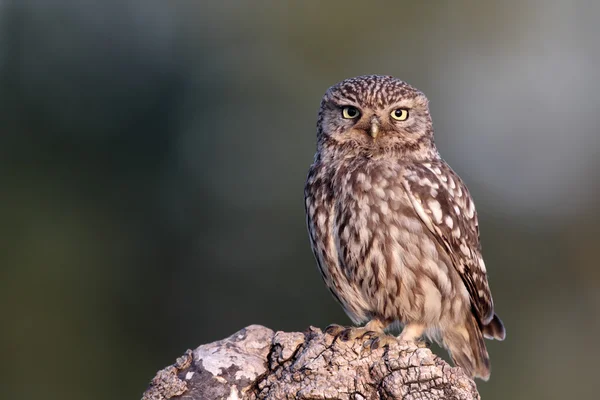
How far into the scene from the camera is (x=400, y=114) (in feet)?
14.9

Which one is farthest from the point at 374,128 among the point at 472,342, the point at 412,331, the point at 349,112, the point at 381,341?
the point at 472,342

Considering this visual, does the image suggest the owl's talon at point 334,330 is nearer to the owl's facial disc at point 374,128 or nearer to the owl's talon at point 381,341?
the owl's talon at point 381,341

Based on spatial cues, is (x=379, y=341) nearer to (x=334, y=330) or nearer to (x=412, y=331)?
(x=334, y=330)

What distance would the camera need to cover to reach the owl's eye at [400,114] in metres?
4.51

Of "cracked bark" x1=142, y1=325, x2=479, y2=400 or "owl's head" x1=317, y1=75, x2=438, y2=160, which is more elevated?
"owl's head" x1=317, y1=75, x2=438, y2=160

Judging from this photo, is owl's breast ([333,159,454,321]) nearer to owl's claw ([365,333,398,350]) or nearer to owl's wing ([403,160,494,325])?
owl's wing ([403,160,494,325])

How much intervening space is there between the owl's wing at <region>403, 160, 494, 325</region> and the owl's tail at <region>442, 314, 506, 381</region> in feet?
0.26

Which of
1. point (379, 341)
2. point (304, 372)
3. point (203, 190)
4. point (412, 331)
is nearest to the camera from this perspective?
point (304, 372)

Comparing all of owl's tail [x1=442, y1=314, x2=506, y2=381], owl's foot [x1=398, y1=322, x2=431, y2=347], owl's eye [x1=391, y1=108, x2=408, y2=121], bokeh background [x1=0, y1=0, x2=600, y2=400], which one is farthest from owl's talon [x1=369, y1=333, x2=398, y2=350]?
bokeh background [x1=0, y1=0, x2=600, y2=400]

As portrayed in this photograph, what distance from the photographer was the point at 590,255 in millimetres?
→ 11141

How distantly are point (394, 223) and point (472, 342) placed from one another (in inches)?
37.1

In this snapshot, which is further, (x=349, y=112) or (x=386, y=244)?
(x=349, y=112)

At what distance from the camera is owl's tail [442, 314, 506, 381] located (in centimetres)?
468

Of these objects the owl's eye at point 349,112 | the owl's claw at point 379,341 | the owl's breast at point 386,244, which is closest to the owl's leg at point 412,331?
the owl's breast at point 386,244
